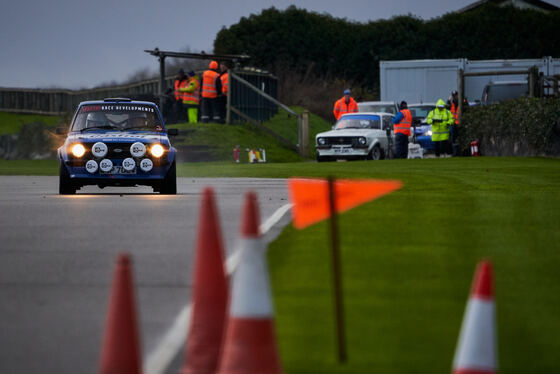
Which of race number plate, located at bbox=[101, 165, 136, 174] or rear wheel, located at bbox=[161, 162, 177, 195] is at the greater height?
race number plate, located at bbox=[101, 165, 136, 174]

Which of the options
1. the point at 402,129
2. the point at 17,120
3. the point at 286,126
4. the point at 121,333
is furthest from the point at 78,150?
the point at 17,120

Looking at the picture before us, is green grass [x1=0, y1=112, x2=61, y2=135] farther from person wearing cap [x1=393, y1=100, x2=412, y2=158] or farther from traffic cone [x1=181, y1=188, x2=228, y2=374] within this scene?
traffic cone [x1=181, y1=188, x2=228, y2=374]

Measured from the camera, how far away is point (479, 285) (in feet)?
15.1

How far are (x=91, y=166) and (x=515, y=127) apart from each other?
55.0 ft

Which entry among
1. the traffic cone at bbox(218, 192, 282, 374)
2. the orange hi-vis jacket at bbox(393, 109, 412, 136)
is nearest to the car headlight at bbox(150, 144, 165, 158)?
the traffic cone at bbox(218, 192, 282, 374)

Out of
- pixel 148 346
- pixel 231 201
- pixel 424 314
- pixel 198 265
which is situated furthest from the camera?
pixel 231 201

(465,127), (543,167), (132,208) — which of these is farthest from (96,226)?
(465,127)

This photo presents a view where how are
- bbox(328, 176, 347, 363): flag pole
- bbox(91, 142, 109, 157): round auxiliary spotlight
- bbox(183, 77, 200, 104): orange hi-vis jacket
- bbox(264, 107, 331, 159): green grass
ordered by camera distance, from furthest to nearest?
1. bbox(264, 107, 331, 159): green grass
2. bbox(183, 77, 200, 104): orange hi-vis jacket
3. bbox(91, 142, 109, 157): round auxiliary spotlight
4. bbox(328, 176, 347, 363): flag pole

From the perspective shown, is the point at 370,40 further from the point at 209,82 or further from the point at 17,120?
the point at 209,82

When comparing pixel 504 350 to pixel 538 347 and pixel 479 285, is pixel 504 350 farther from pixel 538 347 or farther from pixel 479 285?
pixel 479 285

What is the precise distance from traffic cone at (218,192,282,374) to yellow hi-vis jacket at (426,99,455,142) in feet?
94.7

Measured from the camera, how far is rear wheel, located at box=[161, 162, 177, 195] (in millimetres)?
17750

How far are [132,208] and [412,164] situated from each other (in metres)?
14.0

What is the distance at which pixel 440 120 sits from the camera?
33750 mm
